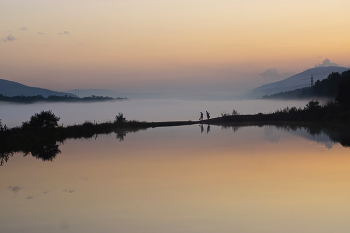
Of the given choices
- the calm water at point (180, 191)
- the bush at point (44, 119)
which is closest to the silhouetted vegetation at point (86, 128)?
the bush at point (44, 119)

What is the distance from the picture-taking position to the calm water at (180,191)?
7.94 meters

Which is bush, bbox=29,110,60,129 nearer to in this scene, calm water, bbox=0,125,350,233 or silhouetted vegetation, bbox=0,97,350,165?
silhouetted vegetation, bbox=0,97,350,165

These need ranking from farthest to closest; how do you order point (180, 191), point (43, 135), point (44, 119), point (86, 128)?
point (86, 128)
point (44, 119)
point (43, 135)
point (180, 191)

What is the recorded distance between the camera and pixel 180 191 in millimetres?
10633

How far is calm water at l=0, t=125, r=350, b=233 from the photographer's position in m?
7.94

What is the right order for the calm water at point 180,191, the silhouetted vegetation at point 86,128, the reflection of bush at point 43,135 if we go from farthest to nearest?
the silhouetted vegetation at point 86,128, the reflection of bush at point 43,135, the calm water at point 180,191

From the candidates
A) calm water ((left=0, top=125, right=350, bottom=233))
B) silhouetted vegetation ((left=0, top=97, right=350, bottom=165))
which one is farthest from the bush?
calm water ((left=0, top=125, right=350, bottom=233))

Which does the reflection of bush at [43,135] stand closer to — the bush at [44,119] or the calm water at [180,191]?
the bush at [44,119]

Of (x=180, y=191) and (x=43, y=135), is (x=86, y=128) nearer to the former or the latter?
(x=43, y=135)

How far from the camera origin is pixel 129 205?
932cm

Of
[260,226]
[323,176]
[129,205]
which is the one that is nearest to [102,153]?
[129,205]

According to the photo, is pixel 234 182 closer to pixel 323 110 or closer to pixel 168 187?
pixel 168 187

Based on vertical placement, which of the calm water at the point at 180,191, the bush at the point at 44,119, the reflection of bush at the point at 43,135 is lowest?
the calm water at the point at 180,191

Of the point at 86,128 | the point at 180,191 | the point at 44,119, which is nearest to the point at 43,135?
the point at 44,119
